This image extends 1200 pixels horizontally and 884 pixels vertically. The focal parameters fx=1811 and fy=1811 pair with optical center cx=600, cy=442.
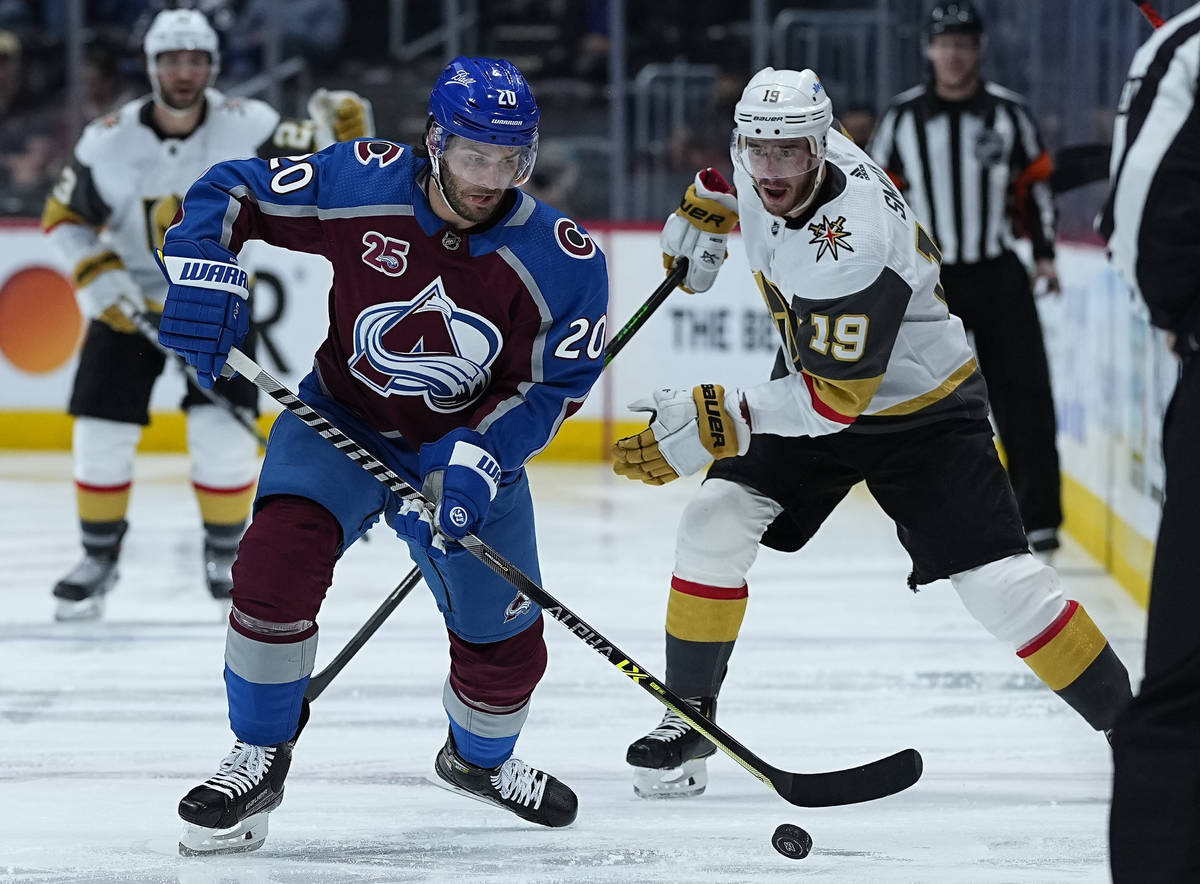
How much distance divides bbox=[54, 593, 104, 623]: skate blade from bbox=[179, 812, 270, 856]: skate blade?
161 centimetres

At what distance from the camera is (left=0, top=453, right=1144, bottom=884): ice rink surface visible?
2.40 metres

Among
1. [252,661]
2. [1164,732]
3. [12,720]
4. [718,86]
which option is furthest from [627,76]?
[1164,732]

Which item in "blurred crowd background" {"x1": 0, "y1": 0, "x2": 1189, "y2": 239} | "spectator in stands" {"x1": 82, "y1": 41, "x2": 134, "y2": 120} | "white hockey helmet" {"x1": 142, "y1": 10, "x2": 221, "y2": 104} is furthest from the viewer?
"spectator in stands" {"x1": 82, "y1": 41, "x2": 134, "y2": 120}

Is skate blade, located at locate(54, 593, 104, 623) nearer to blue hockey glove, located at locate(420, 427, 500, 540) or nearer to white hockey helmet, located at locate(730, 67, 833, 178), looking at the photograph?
blue hockey glove, located at locate(420, 427, 500, 540)

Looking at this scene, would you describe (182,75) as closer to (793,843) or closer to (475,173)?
(475,173)

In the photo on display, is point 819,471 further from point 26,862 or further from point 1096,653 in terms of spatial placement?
point 26,862

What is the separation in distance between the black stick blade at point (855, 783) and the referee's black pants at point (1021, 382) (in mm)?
2053

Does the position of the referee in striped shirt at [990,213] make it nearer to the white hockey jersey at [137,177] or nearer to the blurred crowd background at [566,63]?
the blurred crowd background at [566,63]

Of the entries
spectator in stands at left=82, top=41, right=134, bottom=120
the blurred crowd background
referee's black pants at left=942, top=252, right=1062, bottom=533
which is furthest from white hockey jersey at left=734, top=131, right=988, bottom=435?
spectator in stands at left=82, top=41, right=134, bottom=120

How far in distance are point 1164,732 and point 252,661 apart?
1123mm

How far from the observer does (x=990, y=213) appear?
4.55 meters

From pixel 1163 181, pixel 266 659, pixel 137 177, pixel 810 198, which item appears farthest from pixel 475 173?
pixel 137 177

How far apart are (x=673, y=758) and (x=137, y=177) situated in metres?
1.98

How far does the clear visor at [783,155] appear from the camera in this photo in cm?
238
